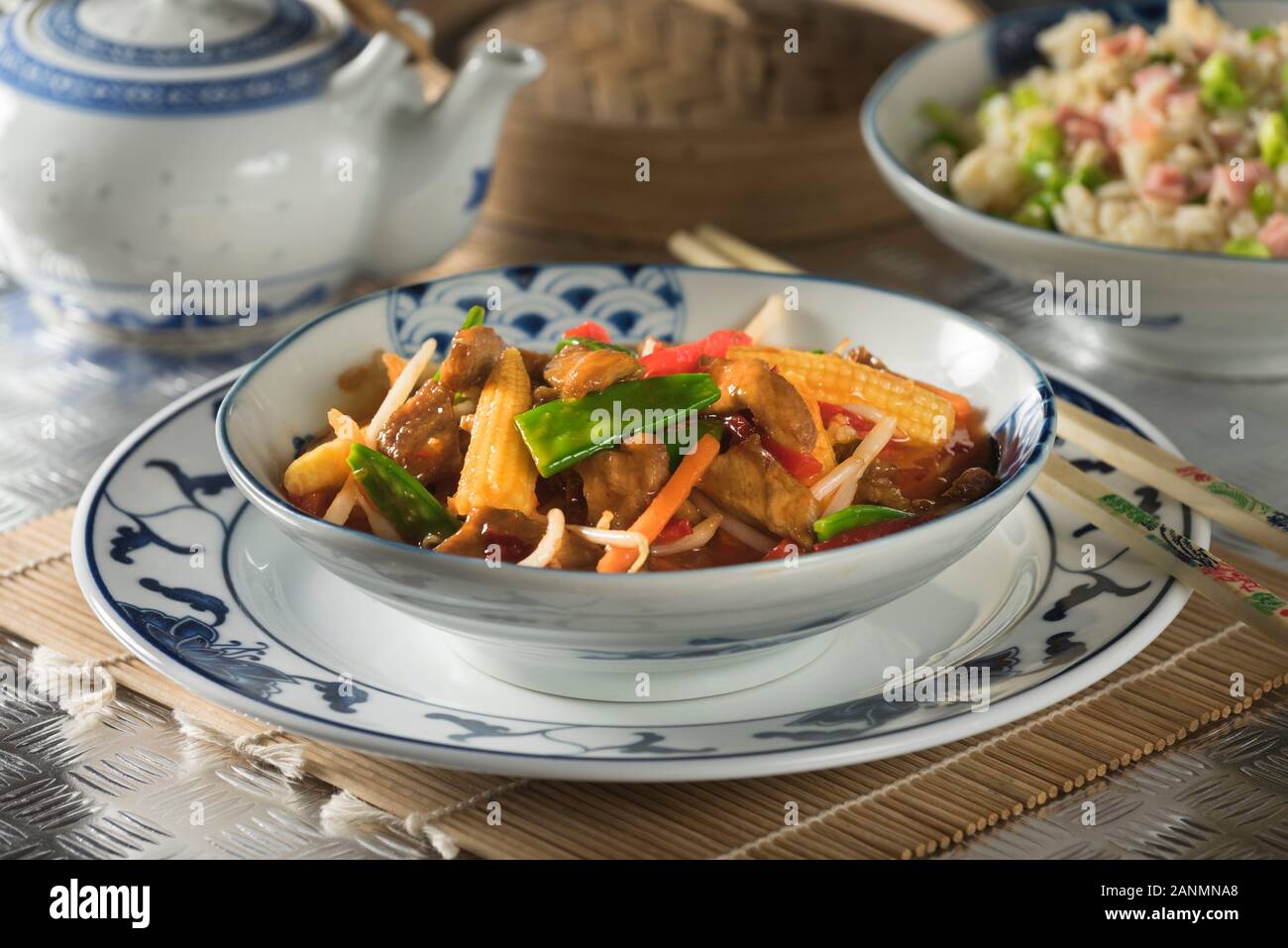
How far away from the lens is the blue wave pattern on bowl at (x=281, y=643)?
1.31m

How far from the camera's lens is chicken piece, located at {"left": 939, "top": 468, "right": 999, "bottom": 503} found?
1.55 m

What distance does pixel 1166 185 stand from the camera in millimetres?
2373

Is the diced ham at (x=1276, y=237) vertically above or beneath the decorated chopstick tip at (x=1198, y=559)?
above

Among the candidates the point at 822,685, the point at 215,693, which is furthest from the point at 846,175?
the point at 215,693

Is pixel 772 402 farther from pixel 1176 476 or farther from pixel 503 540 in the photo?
pixel 1176 476

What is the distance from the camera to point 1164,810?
141cm

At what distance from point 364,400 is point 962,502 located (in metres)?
0.73

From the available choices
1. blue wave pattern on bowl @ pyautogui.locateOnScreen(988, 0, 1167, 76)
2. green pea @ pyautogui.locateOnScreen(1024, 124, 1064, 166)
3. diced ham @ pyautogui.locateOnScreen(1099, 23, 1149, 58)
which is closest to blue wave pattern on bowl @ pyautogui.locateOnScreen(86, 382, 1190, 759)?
green pea @ pyautogui.locateOnScreen(1024, 124, 1064, 166)

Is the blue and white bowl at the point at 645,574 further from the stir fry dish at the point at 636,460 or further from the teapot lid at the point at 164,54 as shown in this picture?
the teapot lid at the point at 164,54

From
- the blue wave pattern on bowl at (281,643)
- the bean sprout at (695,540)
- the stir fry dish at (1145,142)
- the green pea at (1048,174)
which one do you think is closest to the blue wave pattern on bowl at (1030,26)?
the stir fry dish at (1145,142)

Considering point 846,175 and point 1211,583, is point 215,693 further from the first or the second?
point 846,175

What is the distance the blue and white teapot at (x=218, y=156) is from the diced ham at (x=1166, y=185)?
1.05 meters

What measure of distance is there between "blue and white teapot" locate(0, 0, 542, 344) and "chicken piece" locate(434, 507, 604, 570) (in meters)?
1.19

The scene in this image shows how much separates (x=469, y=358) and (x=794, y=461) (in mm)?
368
